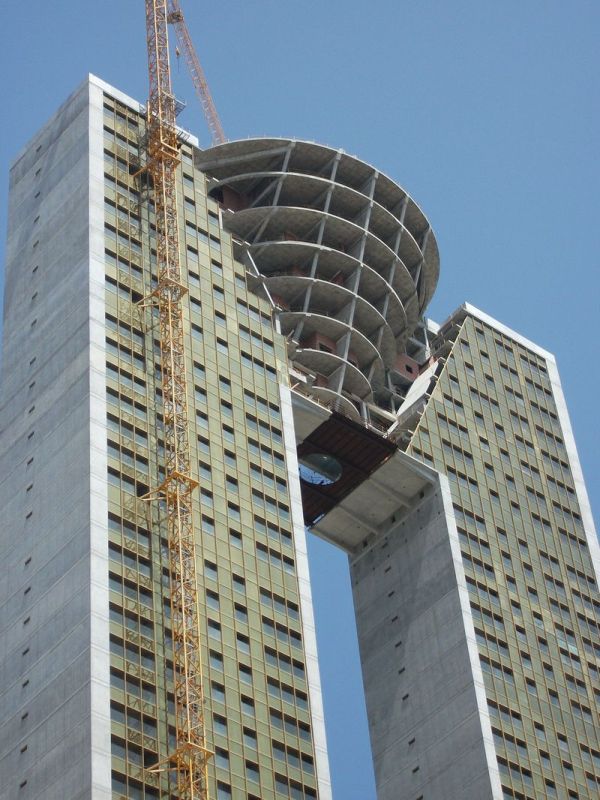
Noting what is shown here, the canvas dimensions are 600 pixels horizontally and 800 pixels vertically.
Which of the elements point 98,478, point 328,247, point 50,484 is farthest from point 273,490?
point 328,247

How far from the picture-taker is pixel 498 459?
113688 mm

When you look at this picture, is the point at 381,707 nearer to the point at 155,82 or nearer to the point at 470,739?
the point at 470,739

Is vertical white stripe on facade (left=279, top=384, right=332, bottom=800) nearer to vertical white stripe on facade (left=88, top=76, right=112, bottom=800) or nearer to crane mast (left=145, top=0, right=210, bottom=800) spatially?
crane mast (left=145, top=0, right=210, bottom=800)

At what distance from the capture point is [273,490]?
315 feet

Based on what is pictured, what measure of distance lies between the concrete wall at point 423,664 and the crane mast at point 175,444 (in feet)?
65.1

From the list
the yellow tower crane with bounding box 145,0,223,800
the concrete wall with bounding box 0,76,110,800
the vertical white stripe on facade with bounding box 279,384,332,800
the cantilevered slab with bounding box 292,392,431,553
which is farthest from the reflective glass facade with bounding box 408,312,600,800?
the concrete wall with bounding box 0,76,110,800

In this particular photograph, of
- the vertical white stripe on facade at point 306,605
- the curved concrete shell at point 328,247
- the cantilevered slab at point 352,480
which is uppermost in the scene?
the curved concrete shell at point 328,247

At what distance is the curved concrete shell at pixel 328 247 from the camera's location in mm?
112500

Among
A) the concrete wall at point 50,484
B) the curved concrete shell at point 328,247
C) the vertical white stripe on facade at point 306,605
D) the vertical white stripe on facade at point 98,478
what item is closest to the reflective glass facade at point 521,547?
the curved concrete shell at point 328,247

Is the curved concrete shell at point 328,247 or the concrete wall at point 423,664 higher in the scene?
the curved concrete shell at point 328,247

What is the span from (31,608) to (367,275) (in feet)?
132

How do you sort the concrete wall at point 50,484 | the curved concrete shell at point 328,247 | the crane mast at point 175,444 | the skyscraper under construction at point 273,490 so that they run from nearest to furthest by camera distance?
1. the concrete wall at point 50,484
2. the crane mast at point 175,444
3. the skyscraper under construction at point 273,490
4. the curved concrete shell at point 328,247

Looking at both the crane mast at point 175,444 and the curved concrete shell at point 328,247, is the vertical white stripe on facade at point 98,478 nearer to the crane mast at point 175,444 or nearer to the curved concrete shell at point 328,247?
the crane mast at point 175,444

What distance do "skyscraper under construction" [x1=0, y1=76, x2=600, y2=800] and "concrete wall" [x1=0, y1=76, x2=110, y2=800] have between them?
0.17 metres
